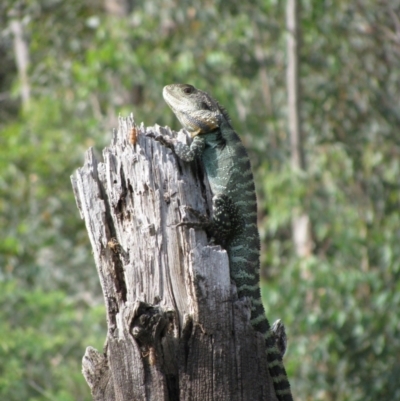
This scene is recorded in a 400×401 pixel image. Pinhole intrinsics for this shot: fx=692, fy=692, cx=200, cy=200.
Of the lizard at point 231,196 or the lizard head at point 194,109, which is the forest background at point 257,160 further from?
the lizard at point 231,196

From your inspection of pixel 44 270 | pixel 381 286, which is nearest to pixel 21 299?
pixel 44 270

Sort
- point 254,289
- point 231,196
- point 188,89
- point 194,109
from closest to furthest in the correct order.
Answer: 1. point 254,289
2. point 231,196
3. point 194,109
4. point 188,89

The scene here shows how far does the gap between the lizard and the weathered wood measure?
0.65 ft

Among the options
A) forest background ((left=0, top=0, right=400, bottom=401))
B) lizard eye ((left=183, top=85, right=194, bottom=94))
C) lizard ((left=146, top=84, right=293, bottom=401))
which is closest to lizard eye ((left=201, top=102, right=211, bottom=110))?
lizard ((left=146, top=84, right=293, bottom=401))

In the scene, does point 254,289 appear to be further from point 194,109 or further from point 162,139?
point 194,109

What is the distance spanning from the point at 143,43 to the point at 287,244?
431 centimetres

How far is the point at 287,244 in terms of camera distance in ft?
40.4

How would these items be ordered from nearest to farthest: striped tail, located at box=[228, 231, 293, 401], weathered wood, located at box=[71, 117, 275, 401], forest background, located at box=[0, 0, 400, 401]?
weathered wood, located at box=[71, 117, 275, 401], striped tail, located at box=[228, 231, 293, 401], forest background, located at box=[0, 0, 400, 401]

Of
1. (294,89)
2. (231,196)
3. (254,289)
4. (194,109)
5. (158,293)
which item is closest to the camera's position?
(158,293)

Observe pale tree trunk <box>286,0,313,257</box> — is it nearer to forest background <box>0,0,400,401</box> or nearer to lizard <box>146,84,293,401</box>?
forest background <box>0,0,400,401</box>

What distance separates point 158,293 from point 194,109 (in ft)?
6.20

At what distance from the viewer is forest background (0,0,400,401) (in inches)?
374

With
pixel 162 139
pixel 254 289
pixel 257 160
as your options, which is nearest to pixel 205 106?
pixel 162 139

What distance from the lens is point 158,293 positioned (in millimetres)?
4180
